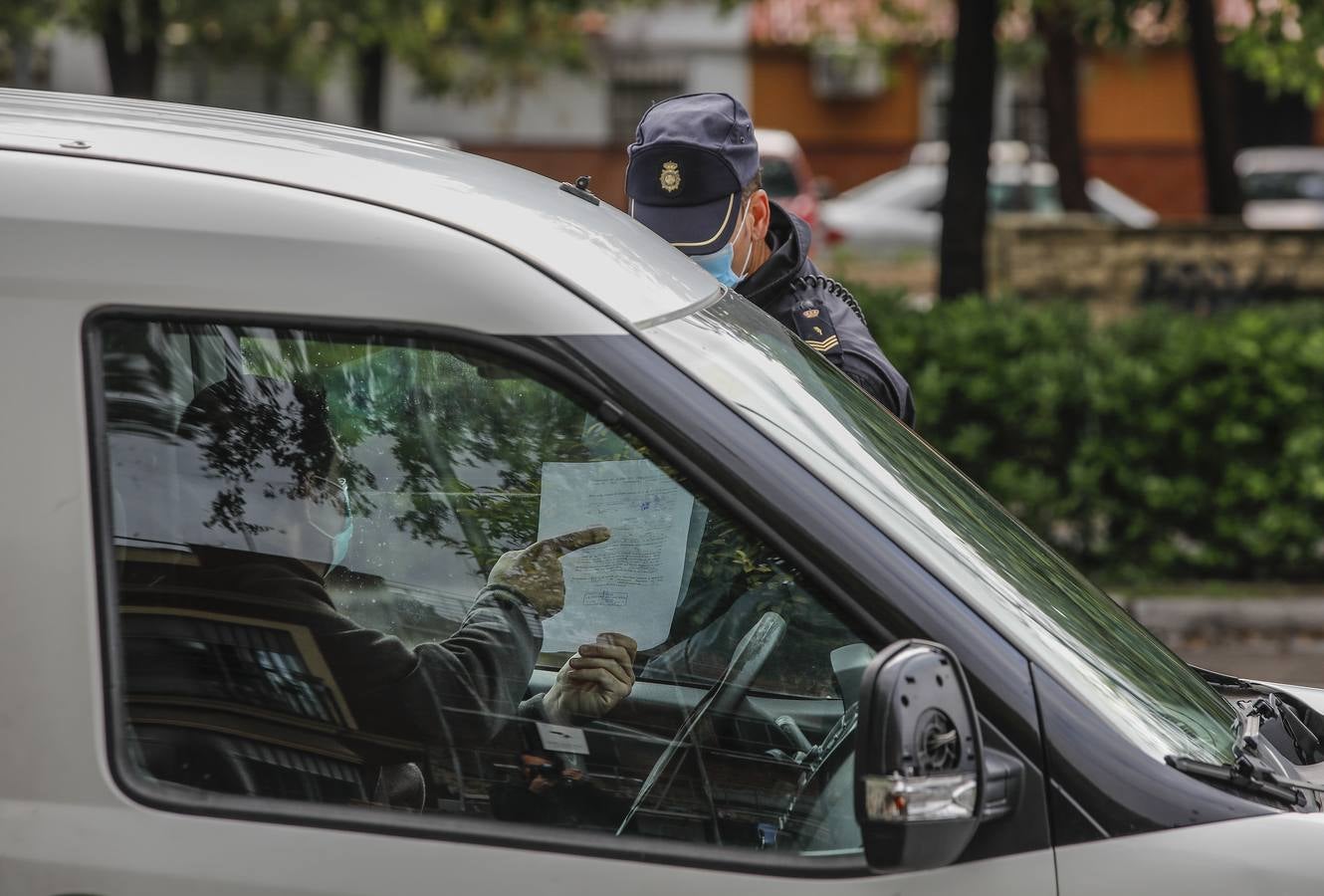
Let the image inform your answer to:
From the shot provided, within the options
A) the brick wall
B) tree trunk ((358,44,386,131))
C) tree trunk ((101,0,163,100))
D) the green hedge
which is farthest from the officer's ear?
tree trunk ((358,44,386,131))

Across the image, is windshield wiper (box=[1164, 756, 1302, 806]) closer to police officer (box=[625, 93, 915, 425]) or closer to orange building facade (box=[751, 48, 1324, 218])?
police officer (box=[625, 93, 915, 425])

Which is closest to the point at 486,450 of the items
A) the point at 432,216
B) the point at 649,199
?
the point at 432,216

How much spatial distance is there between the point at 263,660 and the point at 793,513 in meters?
0.65

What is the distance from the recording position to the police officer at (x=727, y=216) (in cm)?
312

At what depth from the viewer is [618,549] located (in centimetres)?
198

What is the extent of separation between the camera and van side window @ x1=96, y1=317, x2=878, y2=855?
1.82 meters

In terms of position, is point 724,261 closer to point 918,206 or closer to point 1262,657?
point 1262,657

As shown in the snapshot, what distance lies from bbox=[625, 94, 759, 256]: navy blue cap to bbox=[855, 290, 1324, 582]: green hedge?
441cm

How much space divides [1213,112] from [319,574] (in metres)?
11.6

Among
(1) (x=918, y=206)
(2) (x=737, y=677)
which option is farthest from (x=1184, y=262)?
(1) (x=918, y=206)

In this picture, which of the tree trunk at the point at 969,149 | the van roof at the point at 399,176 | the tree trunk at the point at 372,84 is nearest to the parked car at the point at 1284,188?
the tree trunk at the point at 372,84

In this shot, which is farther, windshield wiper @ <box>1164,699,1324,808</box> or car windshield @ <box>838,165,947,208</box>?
car windshield @ <box>838,165,947,208</box>

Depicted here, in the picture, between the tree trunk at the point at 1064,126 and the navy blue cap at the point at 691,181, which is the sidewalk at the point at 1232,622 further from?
the tree trunk at the point at 1064,126

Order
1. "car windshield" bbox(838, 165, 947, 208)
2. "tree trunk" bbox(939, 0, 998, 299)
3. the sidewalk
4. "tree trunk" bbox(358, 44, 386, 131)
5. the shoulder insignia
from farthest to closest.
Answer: "car windshield" bbox(838, 165, 947, 208), "tree trunk" bbox(358, 44, 386, 131), "tree trunk" bbox(939, 0, 998, 299), the sidewalk, the shoulder insignia
